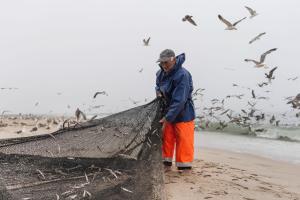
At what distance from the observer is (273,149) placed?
1584 cm

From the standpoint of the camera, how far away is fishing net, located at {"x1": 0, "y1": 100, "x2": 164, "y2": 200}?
4.82m

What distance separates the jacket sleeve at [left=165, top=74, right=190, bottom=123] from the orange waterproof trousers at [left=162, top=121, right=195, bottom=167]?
1.00ft

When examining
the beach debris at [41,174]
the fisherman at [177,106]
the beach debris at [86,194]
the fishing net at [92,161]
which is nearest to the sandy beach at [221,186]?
the fisherman at [177,106]

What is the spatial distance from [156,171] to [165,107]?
1705mm

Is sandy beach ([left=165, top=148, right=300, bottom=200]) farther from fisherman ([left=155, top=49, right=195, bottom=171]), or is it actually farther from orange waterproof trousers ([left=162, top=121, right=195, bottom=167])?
fisherman ([left=155, top=49, right=195, bottom=171])

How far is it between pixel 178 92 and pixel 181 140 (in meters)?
0.76

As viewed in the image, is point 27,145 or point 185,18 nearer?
point 27,145

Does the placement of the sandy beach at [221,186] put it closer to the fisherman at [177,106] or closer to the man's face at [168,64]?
the fisherman at [177,106]

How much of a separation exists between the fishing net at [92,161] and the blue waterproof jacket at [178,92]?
9.2 inches

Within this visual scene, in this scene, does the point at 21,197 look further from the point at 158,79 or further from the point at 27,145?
the point at 158,79

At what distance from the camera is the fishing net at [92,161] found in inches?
190

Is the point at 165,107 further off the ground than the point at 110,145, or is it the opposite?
the point at 165,107

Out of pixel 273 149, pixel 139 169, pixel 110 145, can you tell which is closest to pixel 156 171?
pixel 139 169

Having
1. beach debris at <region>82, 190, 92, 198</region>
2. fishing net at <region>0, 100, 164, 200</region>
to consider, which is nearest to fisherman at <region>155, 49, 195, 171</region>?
fishing net at <region>0, 100, 164, 200</region>
